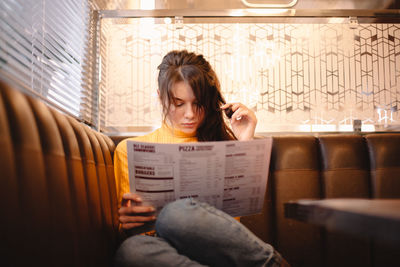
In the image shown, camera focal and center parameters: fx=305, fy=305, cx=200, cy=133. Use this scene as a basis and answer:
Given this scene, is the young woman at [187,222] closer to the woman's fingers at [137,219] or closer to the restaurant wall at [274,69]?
the woman's fingers at [137,219]

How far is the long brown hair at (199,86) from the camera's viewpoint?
114 cm

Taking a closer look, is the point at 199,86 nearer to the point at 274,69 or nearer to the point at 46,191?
the point at 274,69

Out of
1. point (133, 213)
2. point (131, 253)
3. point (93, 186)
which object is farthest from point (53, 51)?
point (131, 253)

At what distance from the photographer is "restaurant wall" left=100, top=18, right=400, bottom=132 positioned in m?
1.50

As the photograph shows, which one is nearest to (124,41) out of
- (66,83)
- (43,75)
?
(66,83)

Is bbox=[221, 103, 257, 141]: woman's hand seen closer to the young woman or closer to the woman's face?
the young woman

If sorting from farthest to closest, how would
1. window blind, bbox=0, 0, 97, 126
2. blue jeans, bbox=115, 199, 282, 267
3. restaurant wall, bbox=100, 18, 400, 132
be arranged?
1. restaurant wall, bbox=100, 18, 400, 132
2. window blind, bbox=0, 0, 97, 126
3. blue jeans, bbox=115, 199, 282, 267

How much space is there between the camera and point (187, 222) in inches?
26.0

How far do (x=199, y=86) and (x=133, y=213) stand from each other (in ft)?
1.77

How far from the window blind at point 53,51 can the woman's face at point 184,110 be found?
384 mm

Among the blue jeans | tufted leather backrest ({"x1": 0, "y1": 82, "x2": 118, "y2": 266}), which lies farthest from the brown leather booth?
the blue jeans

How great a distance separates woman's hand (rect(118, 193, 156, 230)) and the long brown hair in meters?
0.44

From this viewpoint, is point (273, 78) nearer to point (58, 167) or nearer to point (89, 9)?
point (89, 9)

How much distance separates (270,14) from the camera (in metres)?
1.50
